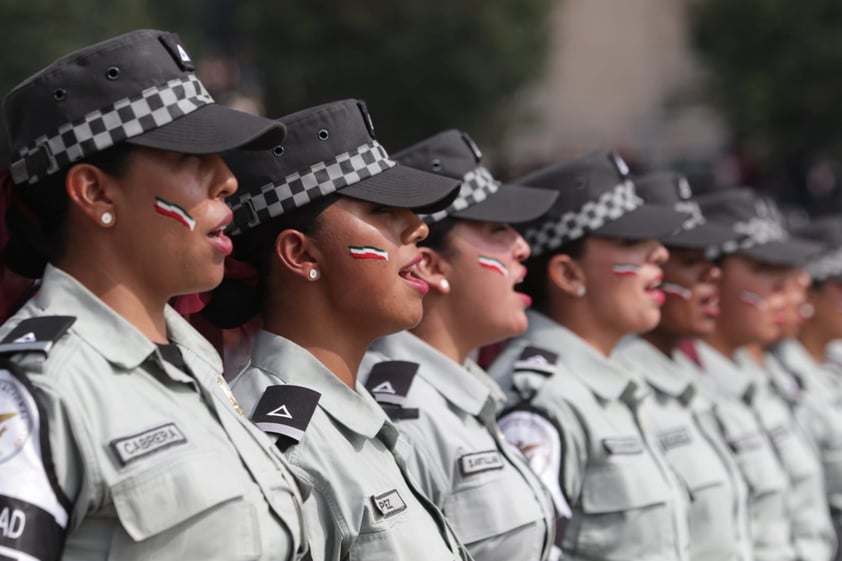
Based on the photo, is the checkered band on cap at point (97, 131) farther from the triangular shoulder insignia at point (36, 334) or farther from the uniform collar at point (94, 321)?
the triangular shoulder insignia at point (36, 334)

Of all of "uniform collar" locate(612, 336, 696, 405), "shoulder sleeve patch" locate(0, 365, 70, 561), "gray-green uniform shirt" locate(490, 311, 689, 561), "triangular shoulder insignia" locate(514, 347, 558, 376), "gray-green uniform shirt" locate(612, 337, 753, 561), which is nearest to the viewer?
"shoulder sleeve patch" locate(0, 365, 70, 561)

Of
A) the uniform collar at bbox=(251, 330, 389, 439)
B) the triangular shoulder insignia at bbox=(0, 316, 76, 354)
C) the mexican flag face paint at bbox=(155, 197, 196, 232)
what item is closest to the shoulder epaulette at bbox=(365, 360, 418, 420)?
the uniform collar at bbox=(251, 330, 389, 439)

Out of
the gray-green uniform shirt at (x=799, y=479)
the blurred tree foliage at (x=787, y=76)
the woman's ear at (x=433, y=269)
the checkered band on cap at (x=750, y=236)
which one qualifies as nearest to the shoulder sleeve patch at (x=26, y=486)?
the woman's ear at (x=433, y=269)

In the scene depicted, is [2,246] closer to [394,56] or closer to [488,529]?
[488,529]

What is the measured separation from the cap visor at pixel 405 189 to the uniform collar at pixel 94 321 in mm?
893

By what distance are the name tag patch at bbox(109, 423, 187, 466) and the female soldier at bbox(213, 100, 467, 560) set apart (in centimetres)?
70

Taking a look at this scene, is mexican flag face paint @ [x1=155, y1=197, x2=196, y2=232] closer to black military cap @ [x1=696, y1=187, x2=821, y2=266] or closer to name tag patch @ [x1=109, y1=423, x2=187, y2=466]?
name tag patch @ [x1=109, y1=423, x2=187, y2=466]

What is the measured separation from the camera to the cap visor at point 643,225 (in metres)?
5.21

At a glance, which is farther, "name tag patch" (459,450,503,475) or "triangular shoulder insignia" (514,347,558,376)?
"triangular shoulder insignia" (514,347,558,376)

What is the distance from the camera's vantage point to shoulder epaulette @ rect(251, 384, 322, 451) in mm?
3391

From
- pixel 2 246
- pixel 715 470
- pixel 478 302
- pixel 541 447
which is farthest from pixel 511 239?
pixel 2 246

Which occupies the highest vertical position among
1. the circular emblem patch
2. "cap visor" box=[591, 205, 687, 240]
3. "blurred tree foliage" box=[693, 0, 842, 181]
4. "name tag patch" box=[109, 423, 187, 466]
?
the circular emblem patch

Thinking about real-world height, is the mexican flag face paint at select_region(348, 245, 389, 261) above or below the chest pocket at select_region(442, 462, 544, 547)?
above

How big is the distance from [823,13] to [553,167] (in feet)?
43.2
